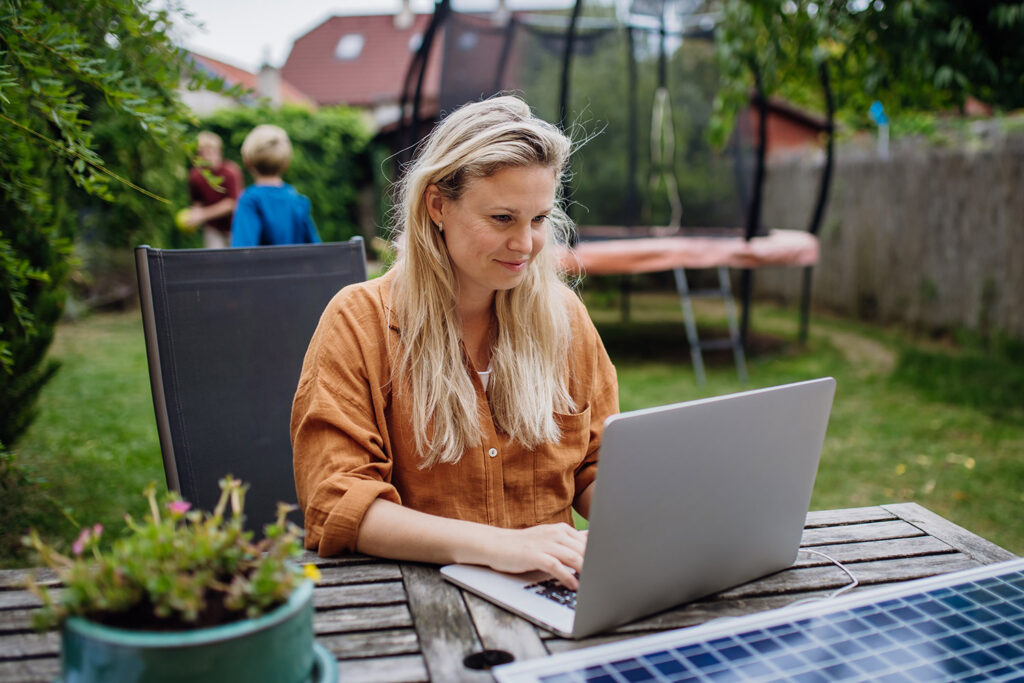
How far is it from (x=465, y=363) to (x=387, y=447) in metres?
0.21

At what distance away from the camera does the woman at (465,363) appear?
1355mm

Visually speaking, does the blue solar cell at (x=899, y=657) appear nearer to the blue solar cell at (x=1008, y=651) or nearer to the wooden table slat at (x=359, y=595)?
the blue solar cell at (x=1008, y=651)

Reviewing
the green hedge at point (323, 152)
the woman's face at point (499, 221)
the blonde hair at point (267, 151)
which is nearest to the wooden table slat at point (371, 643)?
the woman's face at point (499, 221)

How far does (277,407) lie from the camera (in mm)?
1851

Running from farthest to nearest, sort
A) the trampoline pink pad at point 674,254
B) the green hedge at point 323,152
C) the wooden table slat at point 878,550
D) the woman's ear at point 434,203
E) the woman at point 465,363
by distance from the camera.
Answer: the green hedge at point 323,152, the trampoline pink pad at point 674,254, the woman's ear at point 434,203, the woman at point 465,363, the wooden table slat at point 878,550

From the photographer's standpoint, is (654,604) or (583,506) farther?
(583,506)

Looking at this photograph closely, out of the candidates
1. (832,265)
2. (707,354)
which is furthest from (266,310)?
(832,265)

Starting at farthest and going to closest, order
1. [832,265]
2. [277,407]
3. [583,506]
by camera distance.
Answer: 1. [832,265]
2. [277,407]
3. [583,506]

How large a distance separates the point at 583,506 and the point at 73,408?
4.37 meters

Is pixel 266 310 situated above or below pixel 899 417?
above

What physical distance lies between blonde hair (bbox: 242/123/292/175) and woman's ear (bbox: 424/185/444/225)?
3.23 meters

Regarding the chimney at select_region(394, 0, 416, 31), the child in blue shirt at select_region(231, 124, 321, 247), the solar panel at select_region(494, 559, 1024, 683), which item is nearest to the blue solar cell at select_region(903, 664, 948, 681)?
the solar panel at select_region(494, 559, 1024, 683)

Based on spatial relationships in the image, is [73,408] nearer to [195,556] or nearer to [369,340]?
[369,340]

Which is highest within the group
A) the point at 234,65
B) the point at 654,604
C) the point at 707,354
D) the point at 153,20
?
the point at 234,65
